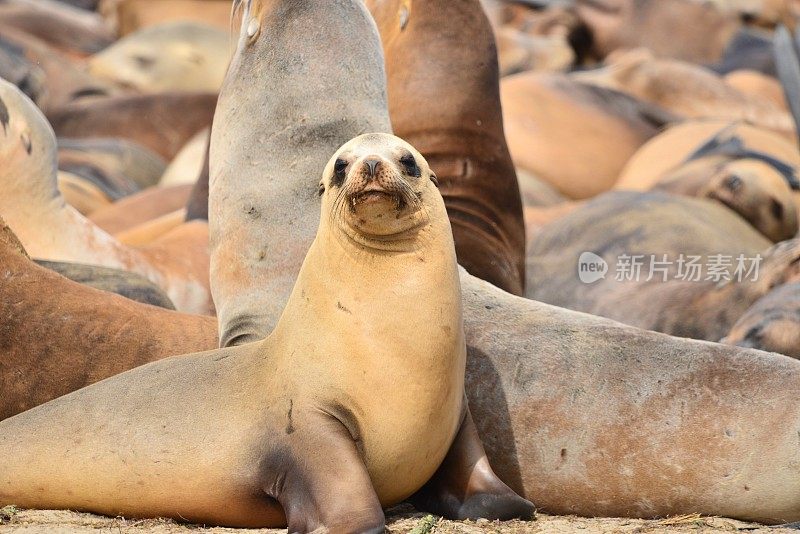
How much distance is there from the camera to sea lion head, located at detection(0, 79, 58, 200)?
20.6 ft

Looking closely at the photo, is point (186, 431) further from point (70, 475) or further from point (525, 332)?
point (525, 332)

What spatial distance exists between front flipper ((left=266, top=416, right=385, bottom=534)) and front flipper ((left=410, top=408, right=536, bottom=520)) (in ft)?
1.20

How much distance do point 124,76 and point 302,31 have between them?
11301 millimetres

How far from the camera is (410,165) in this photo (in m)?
3.64

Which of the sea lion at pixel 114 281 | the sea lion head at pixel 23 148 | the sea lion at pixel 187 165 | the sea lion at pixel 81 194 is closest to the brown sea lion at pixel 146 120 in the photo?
the sea lion at pixel 187 165

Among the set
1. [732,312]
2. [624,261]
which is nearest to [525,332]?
[732,312]

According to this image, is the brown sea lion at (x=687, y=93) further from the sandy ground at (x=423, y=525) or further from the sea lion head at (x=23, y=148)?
the sandy ground at (x=423, y=525)

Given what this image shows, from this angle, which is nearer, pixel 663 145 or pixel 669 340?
pixel 669 340

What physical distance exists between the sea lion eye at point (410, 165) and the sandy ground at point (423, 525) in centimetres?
89

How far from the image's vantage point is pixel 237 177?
4809mm


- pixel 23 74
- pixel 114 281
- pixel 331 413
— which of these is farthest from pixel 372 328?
pixel 23 74

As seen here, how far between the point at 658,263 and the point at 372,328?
4211 mm

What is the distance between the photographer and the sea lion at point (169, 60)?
15617 mm

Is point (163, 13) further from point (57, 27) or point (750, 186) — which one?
point (750, 186)
